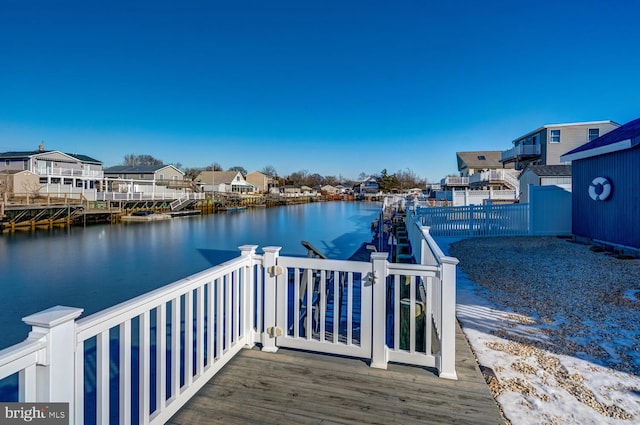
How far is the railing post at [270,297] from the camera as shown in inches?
124

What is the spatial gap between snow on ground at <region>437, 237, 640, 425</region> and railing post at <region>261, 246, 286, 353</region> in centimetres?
189

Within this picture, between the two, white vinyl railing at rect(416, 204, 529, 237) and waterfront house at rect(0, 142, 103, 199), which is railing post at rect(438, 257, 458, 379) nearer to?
white vinyl railing at rect(416, 204, 529, 237)

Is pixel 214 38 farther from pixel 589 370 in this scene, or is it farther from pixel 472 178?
pixel 472 178

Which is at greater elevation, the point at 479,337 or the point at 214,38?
the point at 214,38

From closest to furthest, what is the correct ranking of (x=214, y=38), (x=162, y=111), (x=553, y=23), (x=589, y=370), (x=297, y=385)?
(x=297, y=385) < (x=589, y=370) < (x=553, y=23) < (x=214, y=38) < (x=162, y=111)

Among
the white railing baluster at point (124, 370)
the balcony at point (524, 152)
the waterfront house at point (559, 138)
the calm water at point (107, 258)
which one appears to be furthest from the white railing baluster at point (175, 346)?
the balcony at point (524, 152)

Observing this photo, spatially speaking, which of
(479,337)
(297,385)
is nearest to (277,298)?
(297,385)

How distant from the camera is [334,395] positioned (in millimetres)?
2451

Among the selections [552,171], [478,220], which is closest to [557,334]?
[478,220]

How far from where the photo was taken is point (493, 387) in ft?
8.56

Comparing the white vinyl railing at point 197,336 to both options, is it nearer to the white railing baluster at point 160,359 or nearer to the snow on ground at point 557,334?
the white railing baluster at point 160,359

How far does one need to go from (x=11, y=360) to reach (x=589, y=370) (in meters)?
3.84

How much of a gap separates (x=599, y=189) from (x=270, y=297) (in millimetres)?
9439

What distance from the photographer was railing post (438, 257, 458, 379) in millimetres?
2648
